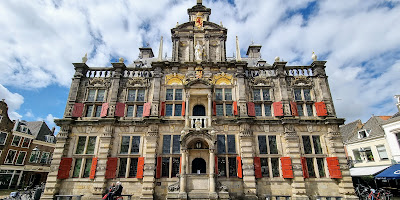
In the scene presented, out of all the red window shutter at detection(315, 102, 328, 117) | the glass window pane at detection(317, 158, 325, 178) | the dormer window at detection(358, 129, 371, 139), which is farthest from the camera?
the dormer window at detection(358, 129, 371, 139)

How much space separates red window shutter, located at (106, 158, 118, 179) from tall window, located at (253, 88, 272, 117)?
13.9 metres

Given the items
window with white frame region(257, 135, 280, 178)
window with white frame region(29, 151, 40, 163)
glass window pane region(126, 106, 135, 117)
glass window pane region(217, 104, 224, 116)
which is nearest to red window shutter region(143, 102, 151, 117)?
glass window pane region(126, 106, 135, 117)

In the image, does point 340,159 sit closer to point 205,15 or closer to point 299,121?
point 299,121

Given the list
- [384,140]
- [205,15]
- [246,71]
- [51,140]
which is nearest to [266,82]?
[246,71]

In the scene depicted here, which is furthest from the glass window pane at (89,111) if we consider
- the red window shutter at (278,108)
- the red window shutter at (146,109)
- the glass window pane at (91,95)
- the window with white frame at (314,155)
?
the window with white frame at (314,155)

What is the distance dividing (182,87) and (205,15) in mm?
9713

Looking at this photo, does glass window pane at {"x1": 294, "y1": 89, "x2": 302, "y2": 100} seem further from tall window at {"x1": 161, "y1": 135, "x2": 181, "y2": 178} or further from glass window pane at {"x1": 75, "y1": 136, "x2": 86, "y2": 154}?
glass window pane at {"x1": 75, "y1": 136, "x2": 86, "y2": 154}

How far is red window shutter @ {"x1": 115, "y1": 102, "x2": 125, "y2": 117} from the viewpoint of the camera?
1947 cm

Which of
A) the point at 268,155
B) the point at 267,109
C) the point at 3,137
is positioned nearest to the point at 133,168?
the point at 268,155

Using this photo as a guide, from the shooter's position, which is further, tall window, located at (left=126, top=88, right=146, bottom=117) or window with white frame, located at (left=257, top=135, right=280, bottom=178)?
tall window, located at (left=126, top=88, right=146, bottom=117)

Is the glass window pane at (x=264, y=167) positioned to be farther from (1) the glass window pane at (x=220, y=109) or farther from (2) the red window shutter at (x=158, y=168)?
(2) the red window shutter at (x=158, y=168)

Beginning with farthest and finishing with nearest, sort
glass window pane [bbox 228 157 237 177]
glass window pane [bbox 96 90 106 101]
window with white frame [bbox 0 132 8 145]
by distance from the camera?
window with white frame [bbox 0 132 8 145], glass window pane [bbox 96 90 106 101], glass window pane [bbox 228 157 237 177]

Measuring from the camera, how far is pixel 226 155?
17891 millimetres

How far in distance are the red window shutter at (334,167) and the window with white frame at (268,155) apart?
14.5ft
